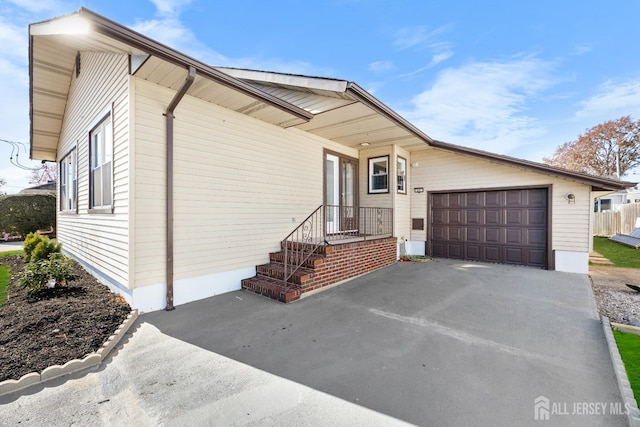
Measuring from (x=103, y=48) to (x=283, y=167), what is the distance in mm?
3524

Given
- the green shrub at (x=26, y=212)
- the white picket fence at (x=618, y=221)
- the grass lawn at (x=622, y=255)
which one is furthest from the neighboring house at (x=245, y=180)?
the white picket fence at (x=618, y=221)

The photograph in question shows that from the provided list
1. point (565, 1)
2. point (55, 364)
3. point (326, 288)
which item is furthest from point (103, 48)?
point (565, 1)

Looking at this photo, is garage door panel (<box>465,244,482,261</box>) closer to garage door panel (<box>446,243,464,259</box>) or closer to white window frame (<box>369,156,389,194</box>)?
garage door panel (<box>446,243,464,259</box>)

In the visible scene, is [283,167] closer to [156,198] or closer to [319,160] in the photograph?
[319,160]

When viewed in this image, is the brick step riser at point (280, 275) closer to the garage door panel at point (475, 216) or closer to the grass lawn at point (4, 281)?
the grass lawn at point (4, 281)

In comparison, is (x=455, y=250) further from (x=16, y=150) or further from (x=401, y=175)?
(x=16, y=150)

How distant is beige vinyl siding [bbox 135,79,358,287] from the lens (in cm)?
422

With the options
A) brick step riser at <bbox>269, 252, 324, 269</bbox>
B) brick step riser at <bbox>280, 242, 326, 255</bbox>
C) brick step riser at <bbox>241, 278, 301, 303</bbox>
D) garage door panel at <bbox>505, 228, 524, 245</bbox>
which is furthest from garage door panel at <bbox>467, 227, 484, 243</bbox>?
brick step riser at <bbox>241, 278, 301, 303</bbox>

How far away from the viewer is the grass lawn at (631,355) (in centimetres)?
240

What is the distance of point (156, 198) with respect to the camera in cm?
429

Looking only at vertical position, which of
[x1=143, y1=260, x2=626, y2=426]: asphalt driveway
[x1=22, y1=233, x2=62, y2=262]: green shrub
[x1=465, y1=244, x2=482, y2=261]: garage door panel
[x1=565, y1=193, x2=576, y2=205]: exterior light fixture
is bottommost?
[x1=143, y1=260, x2=626, y2=426]: asphalt driveway

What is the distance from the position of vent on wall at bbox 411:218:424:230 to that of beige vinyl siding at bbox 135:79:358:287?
434cm

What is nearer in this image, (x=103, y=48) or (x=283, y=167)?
(x=103, y=48)

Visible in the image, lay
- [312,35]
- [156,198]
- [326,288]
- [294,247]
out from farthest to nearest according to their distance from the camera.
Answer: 1. [312,35]
2. [294,247]
3. [326,288]
4. [156,198]
